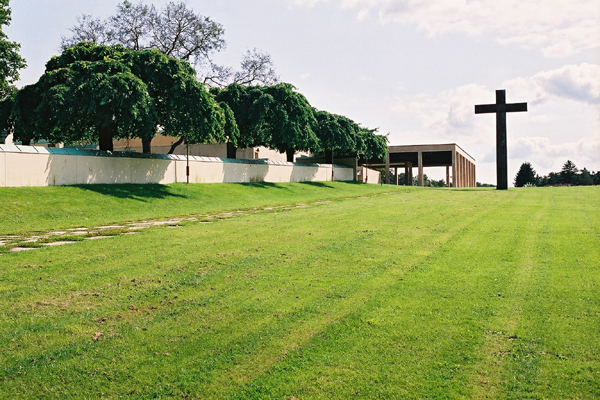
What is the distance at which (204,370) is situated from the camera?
397cm

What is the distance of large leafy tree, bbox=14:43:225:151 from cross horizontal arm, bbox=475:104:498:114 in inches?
764

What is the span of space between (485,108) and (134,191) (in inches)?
993

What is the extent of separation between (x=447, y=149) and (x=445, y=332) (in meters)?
62.7

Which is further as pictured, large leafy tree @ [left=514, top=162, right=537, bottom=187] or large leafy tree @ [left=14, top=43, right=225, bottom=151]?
large leafy tree @ [left=514, top=162, right=537, bottom=187]

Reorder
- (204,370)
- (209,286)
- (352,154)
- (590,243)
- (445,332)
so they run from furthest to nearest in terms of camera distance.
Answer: (352,154)
(590,243)
(209,286)
(445,332)
(204,370)

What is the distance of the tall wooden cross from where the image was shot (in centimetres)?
3325

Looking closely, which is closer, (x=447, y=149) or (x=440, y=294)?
(x=440, y=294)

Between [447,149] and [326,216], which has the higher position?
[447,149]

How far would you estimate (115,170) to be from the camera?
2430 cm

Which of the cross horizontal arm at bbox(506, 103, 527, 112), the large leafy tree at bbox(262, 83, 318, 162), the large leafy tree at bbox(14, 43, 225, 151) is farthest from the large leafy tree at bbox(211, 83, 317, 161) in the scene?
the cross horizontal arm at bbox(506, 103, 527, 112)

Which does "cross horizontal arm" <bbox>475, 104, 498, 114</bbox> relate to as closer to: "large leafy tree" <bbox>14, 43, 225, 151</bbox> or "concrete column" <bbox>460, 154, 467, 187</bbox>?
"large leafy tree" <bbox>14, 43, 225, 151</bbox>

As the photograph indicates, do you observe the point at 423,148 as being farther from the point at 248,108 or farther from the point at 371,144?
the point at 248,108

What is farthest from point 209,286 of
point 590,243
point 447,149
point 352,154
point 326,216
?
point 447,149

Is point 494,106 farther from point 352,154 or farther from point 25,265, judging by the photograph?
point 25,265
